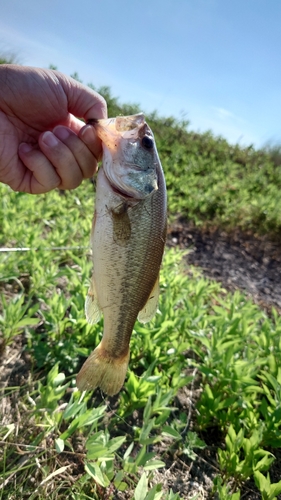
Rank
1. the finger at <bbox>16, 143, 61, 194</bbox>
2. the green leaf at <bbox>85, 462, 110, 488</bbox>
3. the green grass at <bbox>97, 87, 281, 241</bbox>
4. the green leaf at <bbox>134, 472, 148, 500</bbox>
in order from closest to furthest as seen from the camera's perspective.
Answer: the green leaf at <bbox>134, 472, 148, 500</bbox>
the green leaf at <bbox>85, 462, 110, 488</bbox>
the finger at <bbox>16, 143, 61, 194</bbox>
the green grass at <bbox>97, 87, 281, 241</bbox>

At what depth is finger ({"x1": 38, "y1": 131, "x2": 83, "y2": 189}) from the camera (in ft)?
6.11

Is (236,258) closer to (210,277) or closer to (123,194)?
(210,277)

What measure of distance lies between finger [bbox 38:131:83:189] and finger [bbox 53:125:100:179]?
0.06ft

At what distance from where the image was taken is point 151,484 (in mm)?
2068

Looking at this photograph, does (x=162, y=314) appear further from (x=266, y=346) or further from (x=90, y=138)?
(x=90, y=138)

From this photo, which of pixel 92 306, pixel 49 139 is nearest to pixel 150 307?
pixel 92 306

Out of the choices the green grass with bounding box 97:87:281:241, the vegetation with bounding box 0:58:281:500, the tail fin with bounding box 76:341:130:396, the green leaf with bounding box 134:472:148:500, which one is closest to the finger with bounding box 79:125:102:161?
the tail fin with bounding box 76:341:130:396

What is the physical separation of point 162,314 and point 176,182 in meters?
6.00

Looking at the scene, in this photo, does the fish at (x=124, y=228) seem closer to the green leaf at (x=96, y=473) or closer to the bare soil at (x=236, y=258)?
the green leaf at (x=96, y=473)

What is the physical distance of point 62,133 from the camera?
6.19 feet

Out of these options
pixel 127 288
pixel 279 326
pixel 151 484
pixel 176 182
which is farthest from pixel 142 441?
pixel 176 182

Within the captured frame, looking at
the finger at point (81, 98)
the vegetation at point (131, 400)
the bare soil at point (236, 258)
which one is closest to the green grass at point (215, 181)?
the bare soil at point (236, 258)

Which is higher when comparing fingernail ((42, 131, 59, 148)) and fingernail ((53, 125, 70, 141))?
fingernail ((53, 125, 70, 141))

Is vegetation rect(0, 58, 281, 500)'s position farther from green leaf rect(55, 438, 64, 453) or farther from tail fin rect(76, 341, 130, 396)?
tail fin rect(76, 341, 130, 396)
